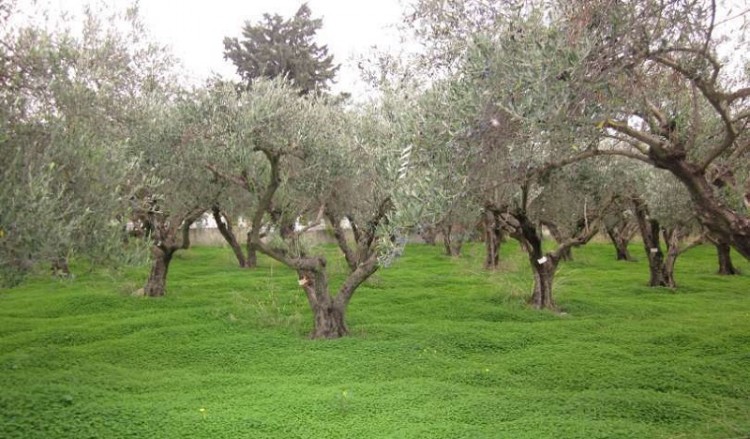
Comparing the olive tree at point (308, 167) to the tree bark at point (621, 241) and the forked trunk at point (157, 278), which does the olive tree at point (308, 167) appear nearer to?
the forked trunk at point (157, 278)

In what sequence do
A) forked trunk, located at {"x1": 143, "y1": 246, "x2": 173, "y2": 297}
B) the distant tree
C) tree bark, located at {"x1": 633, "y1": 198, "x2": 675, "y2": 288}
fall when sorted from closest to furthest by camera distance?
forked trunk, located at {"x1": 143, "y1": 246, "x2": 173, "y2": 297}
tree bark, located at {"x1": 633, "y1": 198, "x2": 675, "y2": 288}
the distant tree

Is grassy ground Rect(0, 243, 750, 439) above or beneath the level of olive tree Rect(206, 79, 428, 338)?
beneath

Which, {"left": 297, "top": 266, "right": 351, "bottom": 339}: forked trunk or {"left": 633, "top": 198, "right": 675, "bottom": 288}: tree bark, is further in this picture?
{"left": 633, "top": 198, "right": 675, "bottom": 288}: tree bark

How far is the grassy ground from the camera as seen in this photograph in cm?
843

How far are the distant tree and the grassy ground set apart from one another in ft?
92.6

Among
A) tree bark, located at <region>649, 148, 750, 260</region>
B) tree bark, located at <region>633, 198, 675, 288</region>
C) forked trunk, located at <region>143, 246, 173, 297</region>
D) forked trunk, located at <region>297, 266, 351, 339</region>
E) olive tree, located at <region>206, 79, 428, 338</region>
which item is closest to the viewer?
tree bark, located at <region>649, 148, 750, 260</region>

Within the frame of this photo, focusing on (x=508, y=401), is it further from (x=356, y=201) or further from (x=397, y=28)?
(x=356, y=201)

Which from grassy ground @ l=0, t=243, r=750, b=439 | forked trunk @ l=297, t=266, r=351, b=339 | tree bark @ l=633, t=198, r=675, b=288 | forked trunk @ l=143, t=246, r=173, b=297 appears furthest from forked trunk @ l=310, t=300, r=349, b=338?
tree bark @ l=633, t=198, r=675, b=288

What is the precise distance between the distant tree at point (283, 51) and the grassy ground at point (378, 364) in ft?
92.6

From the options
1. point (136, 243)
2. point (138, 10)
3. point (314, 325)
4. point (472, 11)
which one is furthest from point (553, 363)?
point (138, 10)

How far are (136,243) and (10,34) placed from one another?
11.4 ft

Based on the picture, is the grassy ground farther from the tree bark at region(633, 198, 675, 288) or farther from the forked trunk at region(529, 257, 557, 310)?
the tree bark at region(633, 198, 675, 288)

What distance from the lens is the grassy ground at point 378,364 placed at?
843 cm

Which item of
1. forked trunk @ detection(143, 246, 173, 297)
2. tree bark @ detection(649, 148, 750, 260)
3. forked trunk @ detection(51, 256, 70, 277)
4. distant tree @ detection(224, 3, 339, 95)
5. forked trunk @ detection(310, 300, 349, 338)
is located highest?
distant tree @ detection(224, 3, 339, 95)
